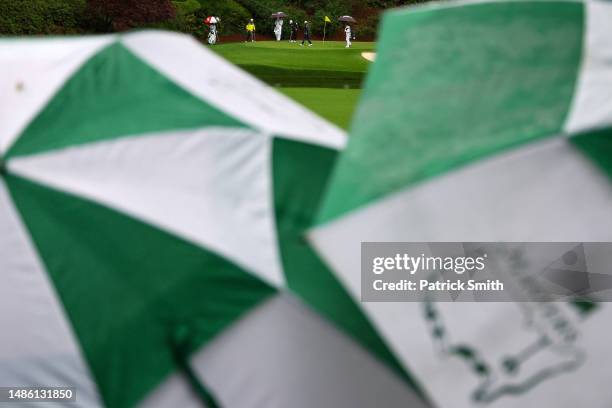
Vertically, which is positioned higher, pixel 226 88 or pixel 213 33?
pixel 226 88

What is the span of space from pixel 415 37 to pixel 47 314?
2010 mm

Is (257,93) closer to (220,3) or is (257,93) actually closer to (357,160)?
(357,160)

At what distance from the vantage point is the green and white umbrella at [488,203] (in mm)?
3389

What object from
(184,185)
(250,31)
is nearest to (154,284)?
(184,185)

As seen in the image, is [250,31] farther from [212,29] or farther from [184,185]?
[184,185]

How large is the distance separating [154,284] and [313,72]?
20.7 m

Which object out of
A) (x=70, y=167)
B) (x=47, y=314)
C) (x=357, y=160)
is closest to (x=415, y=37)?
(x=357, y=160)

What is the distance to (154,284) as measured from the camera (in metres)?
3.79

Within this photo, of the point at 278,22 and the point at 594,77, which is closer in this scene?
the point at 594,77

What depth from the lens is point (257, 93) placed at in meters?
5.15

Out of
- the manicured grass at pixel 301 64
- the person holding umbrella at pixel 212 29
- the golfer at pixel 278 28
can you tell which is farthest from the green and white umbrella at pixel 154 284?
the golfer at pixel 278 28

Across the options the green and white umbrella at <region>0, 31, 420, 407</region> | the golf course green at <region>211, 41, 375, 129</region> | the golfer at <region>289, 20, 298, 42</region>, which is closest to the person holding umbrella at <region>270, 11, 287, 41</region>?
the golfer at <region>289, 20, 298, 42</region>

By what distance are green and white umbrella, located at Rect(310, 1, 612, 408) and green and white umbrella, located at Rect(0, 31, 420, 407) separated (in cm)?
26

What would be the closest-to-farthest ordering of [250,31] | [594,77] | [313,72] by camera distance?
[594,77] < [313,72] < [250,31]
